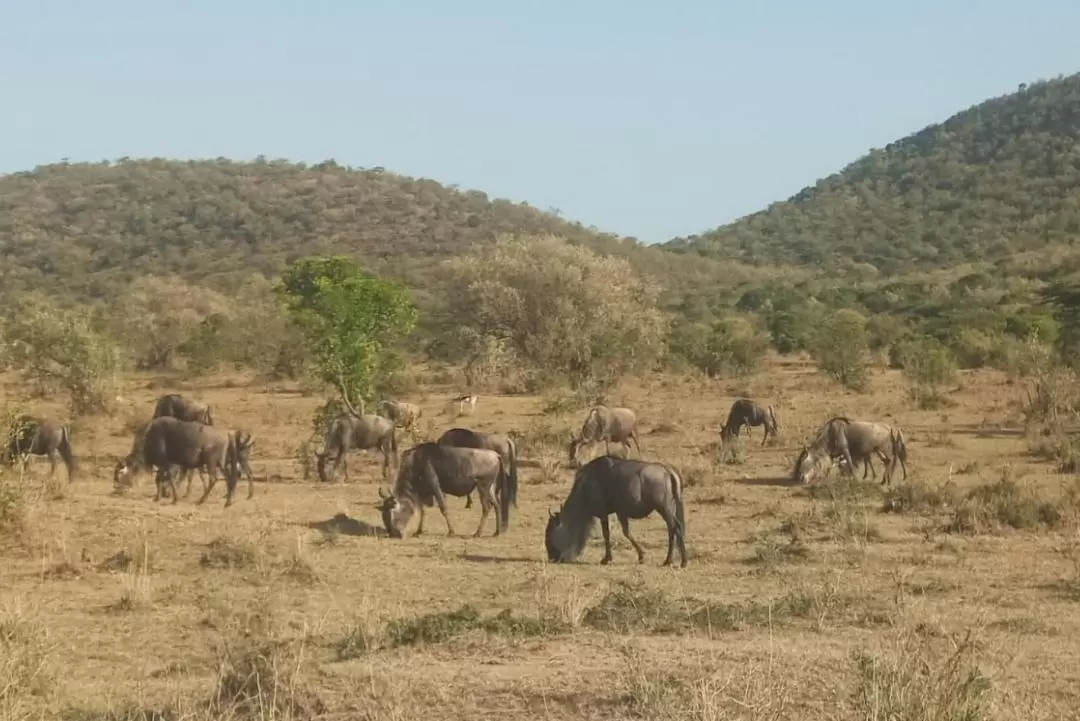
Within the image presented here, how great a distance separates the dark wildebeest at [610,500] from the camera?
12727mm

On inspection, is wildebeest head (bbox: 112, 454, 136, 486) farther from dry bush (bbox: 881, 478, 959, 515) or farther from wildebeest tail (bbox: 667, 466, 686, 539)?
dry bush (bbox: 881, 478, 959, 515)

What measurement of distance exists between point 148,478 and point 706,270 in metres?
68.6

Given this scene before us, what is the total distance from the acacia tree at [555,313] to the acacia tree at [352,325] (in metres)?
11.6

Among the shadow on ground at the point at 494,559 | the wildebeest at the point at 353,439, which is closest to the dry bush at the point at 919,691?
the shadow on ground at the point at 494,559

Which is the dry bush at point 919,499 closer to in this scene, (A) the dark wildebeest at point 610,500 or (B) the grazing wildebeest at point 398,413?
(A) the dark wildebeest at point 610,500

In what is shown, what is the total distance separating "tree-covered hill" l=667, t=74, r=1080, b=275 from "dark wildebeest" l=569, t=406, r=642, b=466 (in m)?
56.2

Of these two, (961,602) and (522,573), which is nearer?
(961,602)

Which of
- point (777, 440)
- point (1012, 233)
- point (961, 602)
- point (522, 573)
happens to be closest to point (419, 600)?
point (522, 573)

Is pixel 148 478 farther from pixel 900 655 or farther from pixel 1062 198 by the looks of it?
pixel 1062 198

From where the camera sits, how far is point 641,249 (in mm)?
88812

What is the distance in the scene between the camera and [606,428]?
22.1 metres

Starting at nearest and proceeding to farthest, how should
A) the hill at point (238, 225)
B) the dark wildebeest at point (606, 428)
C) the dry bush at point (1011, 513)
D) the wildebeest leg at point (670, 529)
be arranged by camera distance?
the wildebeest leg at point (670, 529)
the dry bush at point (1011, 513)
the dark wildebeest at point (606, 428)
the hill at point (238, 225)

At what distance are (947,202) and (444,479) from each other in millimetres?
82373

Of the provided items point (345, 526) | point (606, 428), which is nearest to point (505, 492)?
point (345, 526)
